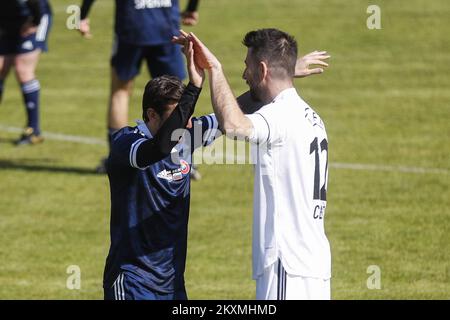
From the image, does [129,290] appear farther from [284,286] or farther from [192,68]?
[192,68]

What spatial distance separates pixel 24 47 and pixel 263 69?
27.0ft

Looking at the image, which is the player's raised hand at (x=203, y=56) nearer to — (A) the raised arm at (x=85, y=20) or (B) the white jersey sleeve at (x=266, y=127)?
(B) the white jersey sleeve at (x=266, y=127)

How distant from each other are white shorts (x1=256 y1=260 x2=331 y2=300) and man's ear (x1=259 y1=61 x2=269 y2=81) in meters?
1.05

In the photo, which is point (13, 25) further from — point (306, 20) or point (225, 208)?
point (306, 20)

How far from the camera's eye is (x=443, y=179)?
12.1 m

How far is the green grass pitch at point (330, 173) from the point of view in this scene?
9.59m

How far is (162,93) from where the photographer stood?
637cm

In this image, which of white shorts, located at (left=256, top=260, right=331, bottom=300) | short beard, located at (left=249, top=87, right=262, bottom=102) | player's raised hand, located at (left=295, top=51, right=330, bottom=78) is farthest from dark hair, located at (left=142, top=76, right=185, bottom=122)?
white shorts, located at (left=256, top=260, right=331, bottom=300)

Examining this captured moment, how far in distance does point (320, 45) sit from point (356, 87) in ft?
8.51

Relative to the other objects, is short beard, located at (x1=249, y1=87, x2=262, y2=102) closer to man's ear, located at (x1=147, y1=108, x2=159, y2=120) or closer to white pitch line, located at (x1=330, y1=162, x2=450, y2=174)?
man's ear, located at (x1=147, y1=108, x2=159, y2=120)

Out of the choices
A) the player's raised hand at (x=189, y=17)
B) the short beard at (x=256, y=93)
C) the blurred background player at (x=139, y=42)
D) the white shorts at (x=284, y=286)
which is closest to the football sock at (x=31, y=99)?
the blurred background player at (x=139, y=42)

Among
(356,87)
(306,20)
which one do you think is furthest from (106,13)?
(356,87)

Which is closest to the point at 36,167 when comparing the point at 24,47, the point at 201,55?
the point at 24,47

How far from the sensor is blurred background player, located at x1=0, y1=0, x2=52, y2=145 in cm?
1366
